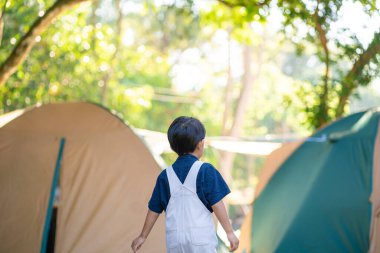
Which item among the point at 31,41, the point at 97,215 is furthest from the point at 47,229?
the point at 31,41

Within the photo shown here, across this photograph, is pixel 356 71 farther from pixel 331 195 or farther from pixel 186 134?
pixel 186 134

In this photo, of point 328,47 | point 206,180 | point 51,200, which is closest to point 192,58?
point 328,47

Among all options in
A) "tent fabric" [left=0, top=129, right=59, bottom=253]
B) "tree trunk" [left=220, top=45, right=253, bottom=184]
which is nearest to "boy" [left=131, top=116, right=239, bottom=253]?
"tent fabric" [left=0, top=129, right=59, bottom=253]

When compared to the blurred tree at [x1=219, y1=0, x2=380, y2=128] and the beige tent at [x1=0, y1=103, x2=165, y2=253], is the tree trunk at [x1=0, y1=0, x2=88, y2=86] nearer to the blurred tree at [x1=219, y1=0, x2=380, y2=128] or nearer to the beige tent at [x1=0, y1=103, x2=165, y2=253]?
the beige tent at [x1=0, y1=103, x2=165, y2=253]

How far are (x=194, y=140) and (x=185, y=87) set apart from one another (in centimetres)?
1862

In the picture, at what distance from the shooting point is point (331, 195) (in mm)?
4578

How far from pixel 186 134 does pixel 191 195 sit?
12.3 inches

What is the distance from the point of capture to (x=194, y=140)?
9.37ft

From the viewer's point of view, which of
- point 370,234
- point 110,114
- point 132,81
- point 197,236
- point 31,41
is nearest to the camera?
point 197,236

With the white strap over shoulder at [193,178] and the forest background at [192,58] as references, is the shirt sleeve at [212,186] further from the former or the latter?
the forest background at [192,58]

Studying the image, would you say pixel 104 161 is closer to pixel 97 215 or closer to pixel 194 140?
pixel 97 215

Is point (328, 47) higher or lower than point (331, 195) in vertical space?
higher

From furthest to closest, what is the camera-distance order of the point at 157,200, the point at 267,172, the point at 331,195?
the point at 267,172, the point at 331,195, the point at 157,200

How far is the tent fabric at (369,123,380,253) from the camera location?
4.20 metres
